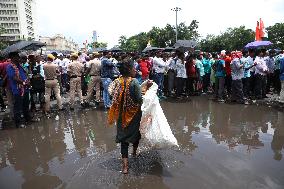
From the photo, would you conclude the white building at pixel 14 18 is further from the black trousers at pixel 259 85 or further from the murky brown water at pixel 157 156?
the murky brown water at pixel 157 156

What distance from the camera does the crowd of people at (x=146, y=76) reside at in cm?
898

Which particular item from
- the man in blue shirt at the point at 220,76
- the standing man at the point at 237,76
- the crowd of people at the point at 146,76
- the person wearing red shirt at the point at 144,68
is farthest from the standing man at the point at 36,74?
the standing man at the point at 237,76

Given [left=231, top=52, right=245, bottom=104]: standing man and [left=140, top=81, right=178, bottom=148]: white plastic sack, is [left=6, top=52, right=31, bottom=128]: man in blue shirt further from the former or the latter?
[left=231, top=52, right=245, bottom=104]: standing man

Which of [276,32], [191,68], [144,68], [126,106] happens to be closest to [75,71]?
[144,68]

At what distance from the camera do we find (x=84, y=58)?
567 inches

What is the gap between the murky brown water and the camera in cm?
486

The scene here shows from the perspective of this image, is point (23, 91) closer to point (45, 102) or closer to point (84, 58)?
point (45, 102)

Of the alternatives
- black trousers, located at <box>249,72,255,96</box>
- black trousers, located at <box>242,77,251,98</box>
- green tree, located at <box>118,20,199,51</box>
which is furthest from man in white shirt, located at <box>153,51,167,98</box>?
green tree, located at <box>118,20,199,51</box>

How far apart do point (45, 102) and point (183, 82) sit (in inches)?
219

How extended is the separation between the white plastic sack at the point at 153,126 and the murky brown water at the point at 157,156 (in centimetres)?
Result: 47

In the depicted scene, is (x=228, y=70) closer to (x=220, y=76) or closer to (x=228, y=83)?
(x=220, y=76)

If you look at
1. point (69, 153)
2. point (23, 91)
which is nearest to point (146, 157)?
point (69, 153)

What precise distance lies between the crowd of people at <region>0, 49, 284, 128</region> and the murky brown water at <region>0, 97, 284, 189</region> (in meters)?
1.17

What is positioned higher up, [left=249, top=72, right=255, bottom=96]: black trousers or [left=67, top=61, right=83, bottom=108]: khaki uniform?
[left=67, top=61, right=83, bottom=108]: khaki uniform
